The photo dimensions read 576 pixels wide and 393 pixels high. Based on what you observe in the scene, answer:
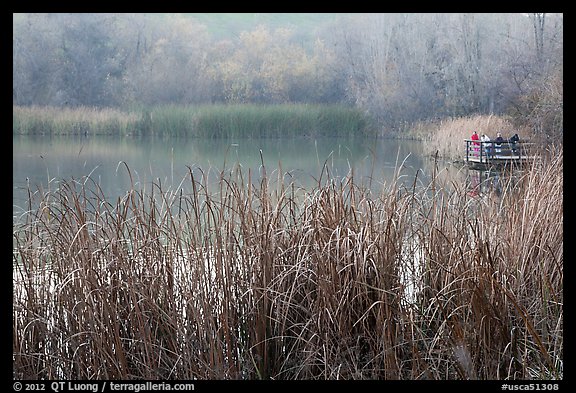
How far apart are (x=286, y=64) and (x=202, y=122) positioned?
34.8ft

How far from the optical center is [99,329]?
2225 millimetres

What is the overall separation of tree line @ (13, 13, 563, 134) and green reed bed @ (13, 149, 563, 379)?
19063mm

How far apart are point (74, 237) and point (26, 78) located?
24.4m

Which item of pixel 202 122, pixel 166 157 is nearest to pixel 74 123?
pixel 202 122

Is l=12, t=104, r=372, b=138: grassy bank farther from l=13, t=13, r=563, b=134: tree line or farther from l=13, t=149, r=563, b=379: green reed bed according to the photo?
l=13, t=149, r=563, b=379: green reed bed

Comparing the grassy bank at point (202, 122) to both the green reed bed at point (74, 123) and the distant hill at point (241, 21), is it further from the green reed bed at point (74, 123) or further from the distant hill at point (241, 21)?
the distant hill at point (241, 21)

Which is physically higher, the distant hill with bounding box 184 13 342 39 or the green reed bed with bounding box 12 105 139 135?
the distant hill with bounding box 184 13 342 39

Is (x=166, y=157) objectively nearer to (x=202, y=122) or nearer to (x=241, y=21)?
(x=202, y=122)

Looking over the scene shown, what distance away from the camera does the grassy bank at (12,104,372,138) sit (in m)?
19.8

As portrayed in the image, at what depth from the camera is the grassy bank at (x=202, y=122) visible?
64.8 feet

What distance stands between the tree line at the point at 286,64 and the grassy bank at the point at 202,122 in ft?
6.73


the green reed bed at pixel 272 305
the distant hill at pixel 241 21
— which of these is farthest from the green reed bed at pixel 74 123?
the distant hill at pixel 241 21

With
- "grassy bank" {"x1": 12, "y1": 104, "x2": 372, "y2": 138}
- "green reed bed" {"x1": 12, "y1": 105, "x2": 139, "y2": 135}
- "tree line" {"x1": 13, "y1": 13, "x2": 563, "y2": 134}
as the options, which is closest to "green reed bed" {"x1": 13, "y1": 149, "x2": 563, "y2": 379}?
"grassy bank" {"x1": 12, "y1": 104, "x2": 372, "y2": 138}
